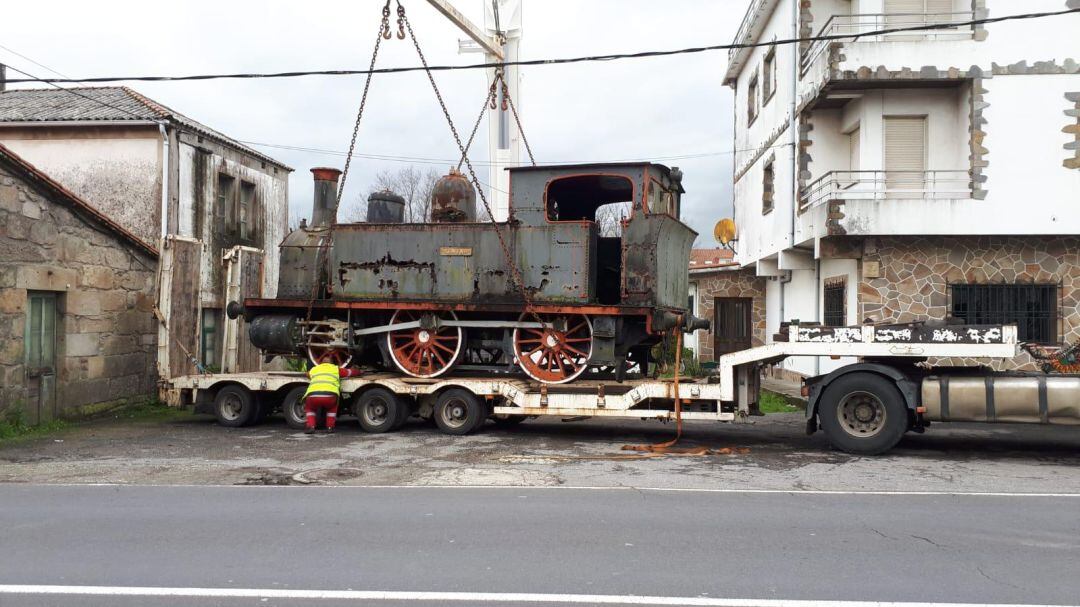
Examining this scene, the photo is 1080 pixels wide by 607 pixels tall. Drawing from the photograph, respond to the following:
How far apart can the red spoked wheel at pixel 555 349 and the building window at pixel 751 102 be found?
509 inches

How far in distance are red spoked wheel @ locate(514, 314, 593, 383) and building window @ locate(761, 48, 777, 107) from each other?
1051 cm

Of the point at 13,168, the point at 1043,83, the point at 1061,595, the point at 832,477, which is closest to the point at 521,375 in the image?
the point at 832,477

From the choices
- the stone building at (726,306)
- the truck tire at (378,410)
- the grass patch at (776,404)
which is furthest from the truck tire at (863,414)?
the stone building at (726,306)

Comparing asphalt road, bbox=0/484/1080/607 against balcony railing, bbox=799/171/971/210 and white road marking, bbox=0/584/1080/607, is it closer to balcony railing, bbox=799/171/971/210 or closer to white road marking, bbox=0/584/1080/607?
white road marking, bbox=0/584/1080/607

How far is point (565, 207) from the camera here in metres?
14.6

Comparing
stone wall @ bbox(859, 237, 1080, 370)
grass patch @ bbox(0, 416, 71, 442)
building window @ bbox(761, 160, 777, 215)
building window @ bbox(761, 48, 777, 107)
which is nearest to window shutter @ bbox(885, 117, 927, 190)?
stone wall @ bbox(859, 237, 1080, 370)

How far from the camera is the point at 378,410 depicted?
44.6ft

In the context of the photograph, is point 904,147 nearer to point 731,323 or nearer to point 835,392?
point 835,392

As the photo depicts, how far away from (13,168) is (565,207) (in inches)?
325

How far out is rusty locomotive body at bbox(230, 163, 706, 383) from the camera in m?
12.9

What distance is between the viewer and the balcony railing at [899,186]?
16672 millimetres

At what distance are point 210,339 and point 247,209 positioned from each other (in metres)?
3.91

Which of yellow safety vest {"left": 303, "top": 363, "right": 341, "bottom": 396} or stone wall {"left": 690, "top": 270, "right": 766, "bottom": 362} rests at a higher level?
stone wall {"left": 690, "top": 270, "right": 766, "bottom": 362}

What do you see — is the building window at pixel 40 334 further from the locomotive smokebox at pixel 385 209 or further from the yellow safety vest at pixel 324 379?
the locomotive smokebox at pixel 385 209
